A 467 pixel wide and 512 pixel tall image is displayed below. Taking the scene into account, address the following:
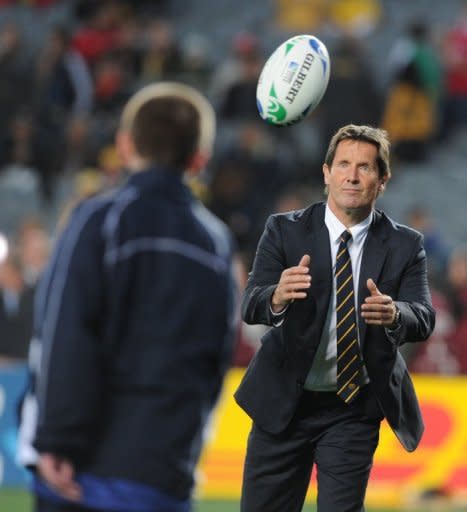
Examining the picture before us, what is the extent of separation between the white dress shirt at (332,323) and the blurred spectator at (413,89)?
1017 centimetres

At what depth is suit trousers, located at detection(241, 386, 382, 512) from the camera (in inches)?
185

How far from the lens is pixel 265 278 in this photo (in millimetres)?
4695

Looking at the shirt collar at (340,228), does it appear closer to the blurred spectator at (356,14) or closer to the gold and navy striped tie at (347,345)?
the gold and navy striped tie at (347,345)

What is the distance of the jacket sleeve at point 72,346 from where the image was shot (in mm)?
3369

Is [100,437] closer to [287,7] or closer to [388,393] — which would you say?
[388,393]

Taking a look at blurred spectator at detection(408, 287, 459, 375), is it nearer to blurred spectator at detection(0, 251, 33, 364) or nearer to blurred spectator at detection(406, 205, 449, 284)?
blurred spectator at detection(406, 205, 449, 284)

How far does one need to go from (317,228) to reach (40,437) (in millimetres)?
1694

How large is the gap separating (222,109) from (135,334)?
11208mm

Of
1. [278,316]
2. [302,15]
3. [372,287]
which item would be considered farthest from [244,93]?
[372,287]

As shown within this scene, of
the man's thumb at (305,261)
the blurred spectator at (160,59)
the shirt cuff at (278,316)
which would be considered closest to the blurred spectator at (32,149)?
the blurred spectator at (160,59)

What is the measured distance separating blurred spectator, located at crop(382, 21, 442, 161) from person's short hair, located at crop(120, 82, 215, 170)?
445 inches

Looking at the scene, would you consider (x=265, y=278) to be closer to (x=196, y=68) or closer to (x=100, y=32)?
(x=196, y=68)

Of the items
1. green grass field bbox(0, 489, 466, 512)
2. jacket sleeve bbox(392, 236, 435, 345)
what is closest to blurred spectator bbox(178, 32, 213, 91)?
green grass field bbox(0, 489, 466, 512)

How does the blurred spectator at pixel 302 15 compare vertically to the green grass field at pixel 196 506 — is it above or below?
above
